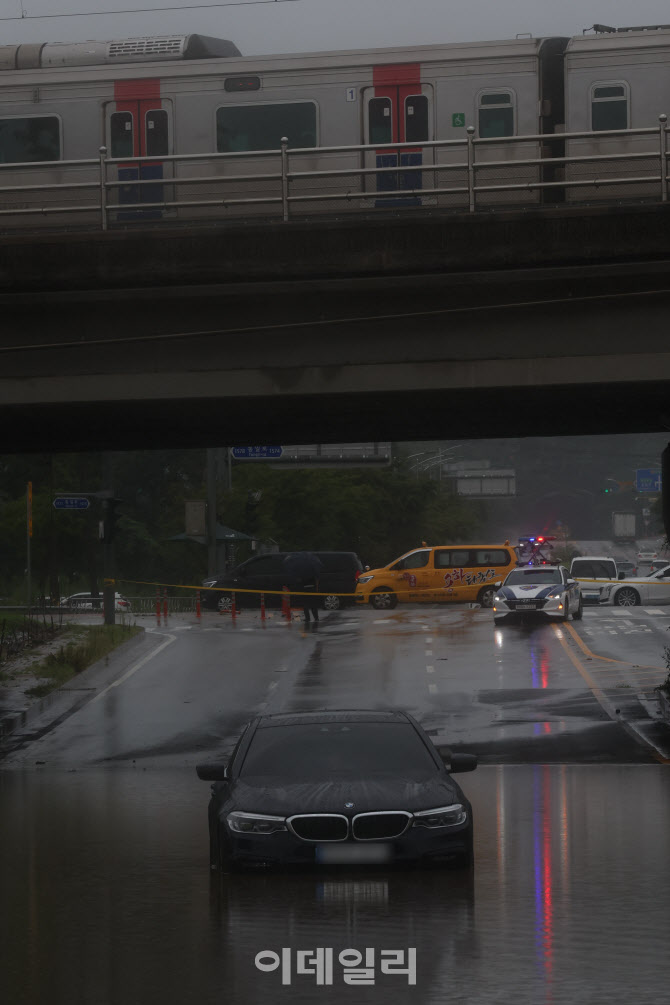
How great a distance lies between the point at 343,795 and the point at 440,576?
3590 cm

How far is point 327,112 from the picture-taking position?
21422 millimetres

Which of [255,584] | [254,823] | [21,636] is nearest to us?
[254,823]

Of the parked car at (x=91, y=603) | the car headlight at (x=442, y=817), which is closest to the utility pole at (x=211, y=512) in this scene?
the parked car at (x=91, y=603)

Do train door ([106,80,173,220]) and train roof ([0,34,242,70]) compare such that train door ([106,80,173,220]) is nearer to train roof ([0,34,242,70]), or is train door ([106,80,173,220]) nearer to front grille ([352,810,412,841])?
train roof ([0,34,242,70])

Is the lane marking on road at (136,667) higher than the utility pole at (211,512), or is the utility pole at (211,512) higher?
the utility pole at (211,512)

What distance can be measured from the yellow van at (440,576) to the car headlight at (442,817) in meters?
34.8

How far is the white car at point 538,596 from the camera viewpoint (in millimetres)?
36125

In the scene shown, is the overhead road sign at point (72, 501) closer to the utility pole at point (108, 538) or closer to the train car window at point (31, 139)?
the utility pole at point (108, 538)

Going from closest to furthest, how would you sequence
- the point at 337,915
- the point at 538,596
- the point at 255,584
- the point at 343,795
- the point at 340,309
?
the point at 337,915, the point at 343,795, the point at 340,309, the point at 538,596, the point at 255,584

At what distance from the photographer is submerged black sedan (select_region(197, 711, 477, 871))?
29.8ft

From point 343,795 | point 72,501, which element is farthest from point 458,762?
point 72,501

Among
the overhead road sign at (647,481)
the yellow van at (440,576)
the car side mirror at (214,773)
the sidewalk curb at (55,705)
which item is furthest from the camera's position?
the overhead road sign at (647,481)

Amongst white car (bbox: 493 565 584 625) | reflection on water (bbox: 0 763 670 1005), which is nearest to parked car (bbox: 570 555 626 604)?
white car (bbox: 493 565 584 625)

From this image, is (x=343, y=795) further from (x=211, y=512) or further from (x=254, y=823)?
(x=211, y=512)
